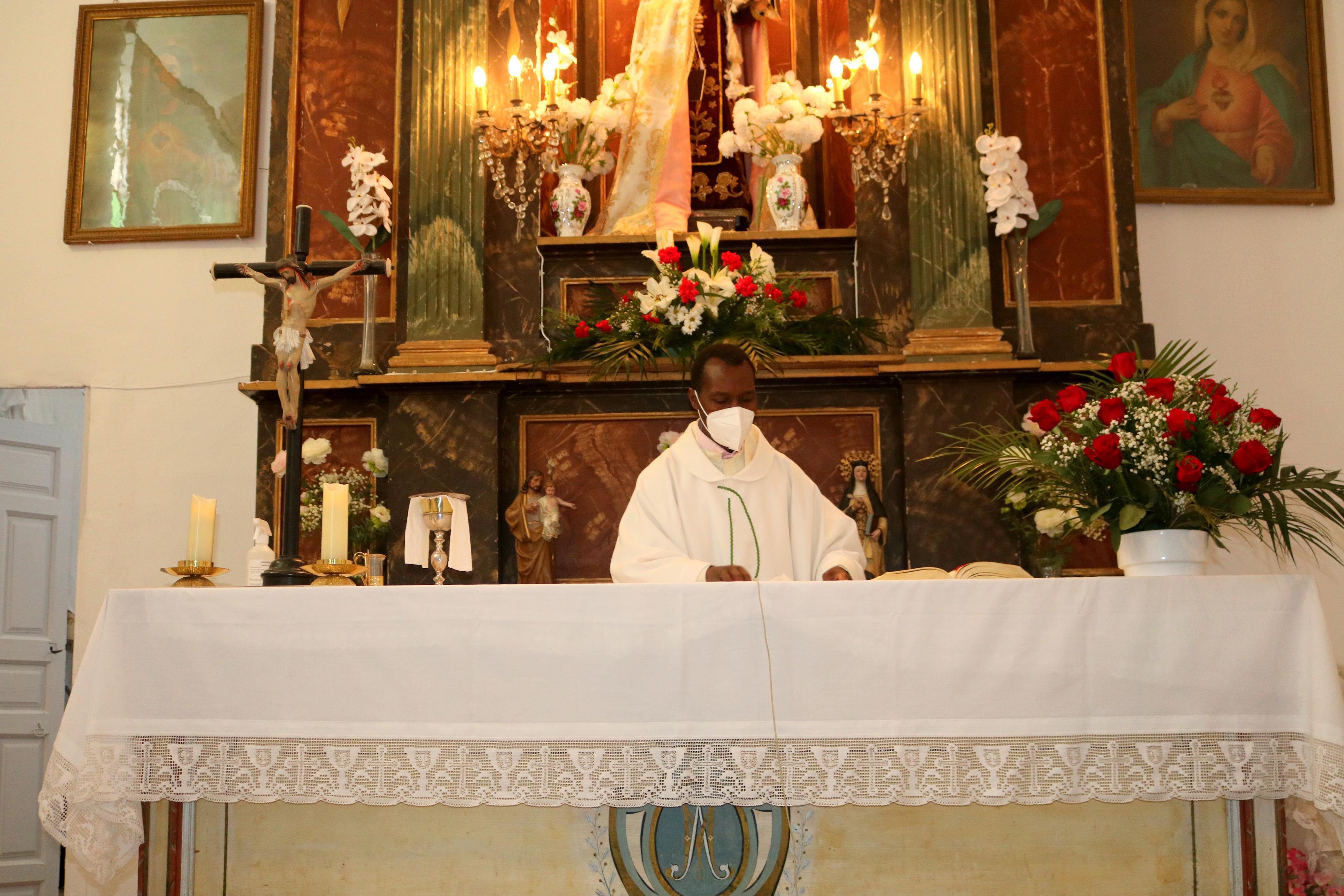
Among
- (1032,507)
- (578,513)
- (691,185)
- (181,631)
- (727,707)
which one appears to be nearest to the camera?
(727,707)

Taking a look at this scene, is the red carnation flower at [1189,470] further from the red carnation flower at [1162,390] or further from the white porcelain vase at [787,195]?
the white porcelain vase at [787,195]

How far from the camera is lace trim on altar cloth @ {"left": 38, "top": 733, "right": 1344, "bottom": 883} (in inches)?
121

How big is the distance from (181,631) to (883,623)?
186 cm

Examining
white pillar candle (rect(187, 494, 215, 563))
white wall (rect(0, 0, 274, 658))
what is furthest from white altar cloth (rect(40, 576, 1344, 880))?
white wall (rect(0, 0, 274, 658))

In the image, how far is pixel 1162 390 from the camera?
3674 mm

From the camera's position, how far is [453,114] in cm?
626

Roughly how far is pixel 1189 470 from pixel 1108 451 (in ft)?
0.73

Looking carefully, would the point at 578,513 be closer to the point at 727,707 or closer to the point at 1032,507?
the point at 1032,507

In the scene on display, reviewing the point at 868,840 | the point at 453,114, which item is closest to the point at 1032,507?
the point at 868,840

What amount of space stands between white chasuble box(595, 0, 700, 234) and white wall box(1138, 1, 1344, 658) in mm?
2848

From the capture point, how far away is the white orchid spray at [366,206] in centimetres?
629

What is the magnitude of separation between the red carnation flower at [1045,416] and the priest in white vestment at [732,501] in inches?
30.2

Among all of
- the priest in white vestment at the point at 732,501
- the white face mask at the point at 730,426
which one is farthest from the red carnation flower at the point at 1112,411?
the white face mask at the point at 730,426

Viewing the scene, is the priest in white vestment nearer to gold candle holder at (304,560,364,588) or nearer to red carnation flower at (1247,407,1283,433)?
gold candle holder at (304,560,364,588)
